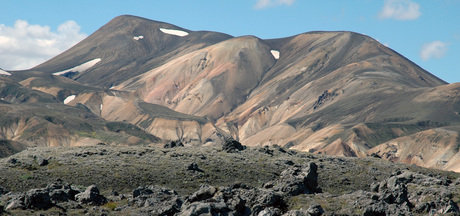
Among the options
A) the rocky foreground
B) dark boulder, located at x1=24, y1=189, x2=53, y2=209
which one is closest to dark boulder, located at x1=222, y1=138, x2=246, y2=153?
the rocky foreground

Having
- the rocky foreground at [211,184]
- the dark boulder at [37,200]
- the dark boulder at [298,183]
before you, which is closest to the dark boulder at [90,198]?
the rocky foreground at [211,184]

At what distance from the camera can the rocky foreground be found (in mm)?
31312

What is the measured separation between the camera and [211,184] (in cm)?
5222

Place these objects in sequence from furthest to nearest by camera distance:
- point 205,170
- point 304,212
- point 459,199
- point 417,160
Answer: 1. point 417,160
2. point 205,170
3. point 459,199
4. point 304,212

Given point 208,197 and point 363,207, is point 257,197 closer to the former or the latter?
point 208,197

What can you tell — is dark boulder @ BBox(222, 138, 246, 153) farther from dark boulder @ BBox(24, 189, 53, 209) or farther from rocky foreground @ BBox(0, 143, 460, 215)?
dark boulder @ BBox(24, 189, 53, 209)

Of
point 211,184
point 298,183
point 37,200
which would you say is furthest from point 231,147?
point 37,200

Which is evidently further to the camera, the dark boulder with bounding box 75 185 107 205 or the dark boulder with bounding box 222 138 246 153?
the dark boulder with bounding box 222 138 246 153

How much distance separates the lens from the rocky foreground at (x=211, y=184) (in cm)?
3131

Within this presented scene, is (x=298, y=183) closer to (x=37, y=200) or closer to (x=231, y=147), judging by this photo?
(x=37, y=200)

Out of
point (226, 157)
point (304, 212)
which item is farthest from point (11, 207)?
point (226, 157)

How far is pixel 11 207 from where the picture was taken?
30.5 meters

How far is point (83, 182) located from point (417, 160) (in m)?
152

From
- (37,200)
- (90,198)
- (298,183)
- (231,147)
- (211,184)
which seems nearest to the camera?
(37,200)
